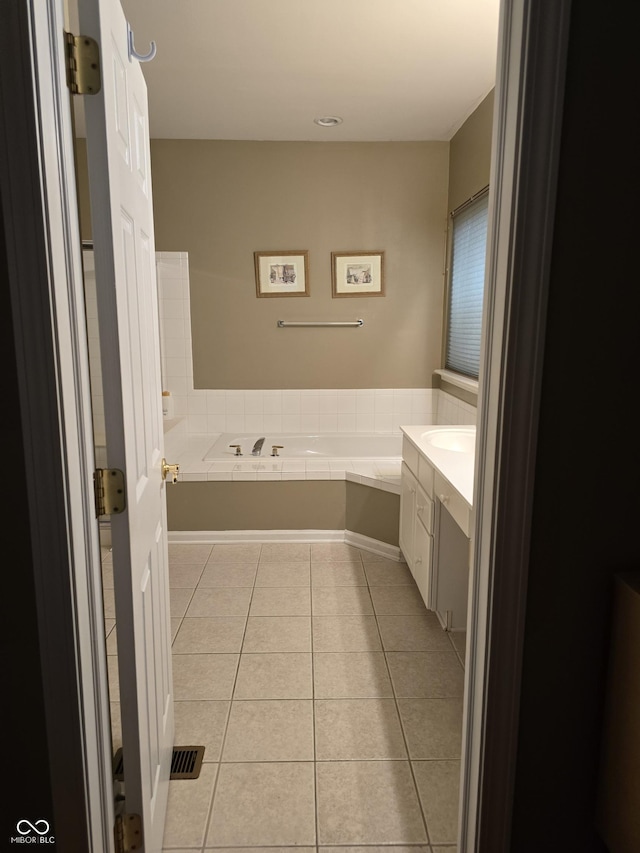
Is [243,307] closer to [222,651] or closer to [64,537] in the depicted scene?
[222,651]

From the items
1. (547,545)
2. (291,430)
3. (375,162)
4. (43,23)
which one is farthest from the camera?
(291,430)

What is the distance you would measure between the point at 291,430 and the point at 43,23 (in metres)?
3.68

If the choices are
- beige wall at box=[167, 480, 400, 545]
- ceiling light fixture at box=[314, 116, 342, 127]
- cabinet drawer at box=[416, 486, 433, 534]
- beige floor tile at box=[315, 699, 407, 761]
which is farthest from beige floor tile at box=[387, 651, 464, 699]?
ceiling light fixture at box=[314, 116, 342, 127]

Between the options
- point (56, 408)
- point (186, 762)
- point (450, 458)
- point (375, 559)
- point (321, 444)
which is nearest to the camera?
point (56, 408)

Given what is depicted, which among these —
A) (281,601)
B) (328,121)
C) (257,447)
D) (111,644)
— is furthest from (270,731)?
(328,121)

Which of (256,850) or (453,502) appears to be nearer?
(256,850)

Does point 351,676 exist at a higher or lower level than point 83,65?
lower

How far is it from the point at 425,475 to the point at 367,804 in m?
1.33

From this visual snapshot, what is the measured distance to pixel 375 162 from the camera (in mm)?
4207

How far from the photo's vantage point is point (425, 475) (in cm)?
260

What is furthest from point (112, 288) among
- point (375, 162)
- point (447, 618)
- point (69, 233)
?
point (375, 162)

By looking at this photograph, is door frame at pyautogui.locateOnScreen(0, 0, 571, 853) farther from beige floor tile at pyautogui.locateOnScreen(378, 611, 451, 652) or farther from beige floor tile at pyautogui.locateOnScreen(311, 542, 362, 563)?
beige floor tile at pyautogui.locateOnScreen(311, 542, 362, 563)

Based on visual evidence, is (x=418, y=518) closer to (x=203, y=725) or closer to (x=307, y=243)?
(x=203, y=725)

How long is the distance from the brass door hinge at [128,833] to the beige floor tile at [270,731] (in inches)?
23.2
